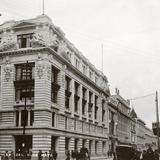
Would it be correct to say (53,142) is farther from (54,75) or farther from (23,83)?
(54,75)

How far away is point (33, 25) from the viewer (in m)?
53.3

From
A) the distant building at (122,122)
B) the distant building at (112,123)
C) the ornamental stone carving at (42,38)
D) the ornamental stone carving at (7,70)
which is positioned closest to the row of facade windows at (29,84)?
the ornamental stone carving at (7,70)

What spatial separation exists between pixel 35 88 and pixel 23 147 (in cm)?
841

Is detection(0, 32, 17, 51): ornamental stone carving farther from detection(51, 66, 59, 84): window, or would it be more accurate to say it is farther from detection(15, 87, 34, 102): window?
detection(51, 66, 59, 84): window

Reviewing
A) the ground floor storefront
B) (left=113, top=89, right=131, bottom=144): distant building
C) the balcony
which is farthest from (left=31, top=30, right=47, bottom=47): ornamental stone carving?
(left=113, top=89, right=131, bottom=144): distant building

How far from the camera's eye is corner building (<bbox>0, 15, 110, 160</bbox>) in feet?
166

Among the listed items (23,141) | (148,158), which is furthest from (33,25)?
(148,158)

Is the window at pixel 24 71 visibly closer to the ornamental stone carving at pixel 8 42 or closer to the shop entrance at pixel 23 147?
the ornamental stone carving at pixel 8 42

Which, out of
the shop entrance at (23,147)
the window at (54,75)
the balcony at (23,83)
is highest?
the window at (54,75)

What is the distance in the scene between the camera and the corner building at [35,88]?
50625 millimetres

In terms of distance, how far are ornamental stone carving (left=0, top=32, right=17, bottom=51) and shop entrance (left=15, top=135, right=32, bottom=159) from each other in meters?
13.1

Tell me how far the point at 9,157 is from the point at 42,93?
32.0ft

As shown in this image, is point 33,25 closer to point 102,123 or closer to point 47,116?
point 47,116

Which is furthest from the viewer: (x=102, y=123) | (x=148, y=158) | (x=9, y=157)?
(x=102, y=123)
